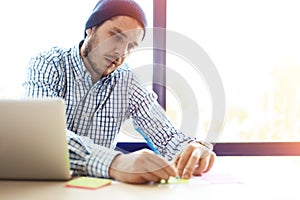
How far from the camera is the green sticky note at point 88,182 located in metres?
1.02

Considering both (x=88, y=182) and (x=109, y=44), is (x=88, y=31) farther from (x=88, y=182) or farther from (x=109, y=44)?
(x=88, y=182)

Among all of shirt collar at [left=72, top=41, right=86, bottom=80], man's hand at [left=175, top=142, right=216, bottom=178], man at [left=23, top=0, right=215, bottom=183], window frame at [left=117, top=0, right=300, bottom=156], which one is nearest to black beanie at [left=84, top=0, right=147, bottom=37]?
man at [left=23, top=0, right=215, bottom=183]

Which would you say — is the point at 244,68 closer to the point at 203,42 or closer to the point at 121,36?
the point at 203,42

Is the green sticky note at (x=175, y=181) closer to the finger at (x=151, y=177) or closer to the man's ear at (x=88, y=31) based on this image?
the finger at (x=151, y=177)

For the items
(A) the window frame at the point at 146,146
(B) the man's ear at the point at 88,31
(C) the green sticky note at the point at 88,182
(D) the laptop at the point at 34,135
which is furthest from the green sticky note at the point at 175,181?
(A) the window frame at the point at 146,146

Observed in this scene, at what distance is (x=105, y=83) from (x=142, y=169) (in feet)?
2.14

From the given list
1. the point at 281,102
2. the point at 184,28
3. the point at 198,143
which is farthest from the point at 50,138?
the point at 281,102

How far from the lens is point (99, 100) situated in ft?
5.32

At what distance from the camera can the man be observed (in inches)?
59.0

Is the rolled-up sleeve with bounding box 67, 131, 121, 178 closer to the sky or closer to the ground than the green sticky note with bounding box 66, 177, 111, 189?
closer to the sky

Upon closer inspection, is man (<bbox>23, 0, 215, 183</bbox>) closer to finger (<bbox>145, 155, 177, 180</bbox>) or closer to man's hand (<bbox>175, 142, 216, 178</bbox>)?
man's hand (<bbox>175, 142, 216, 178</bbox>)

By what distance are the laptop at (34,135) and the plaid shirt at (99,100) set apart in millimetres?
434

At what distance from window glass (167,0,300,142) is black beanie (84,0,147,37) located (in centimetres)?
47

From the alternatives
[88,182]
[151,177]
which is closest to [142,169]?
[151,177]
